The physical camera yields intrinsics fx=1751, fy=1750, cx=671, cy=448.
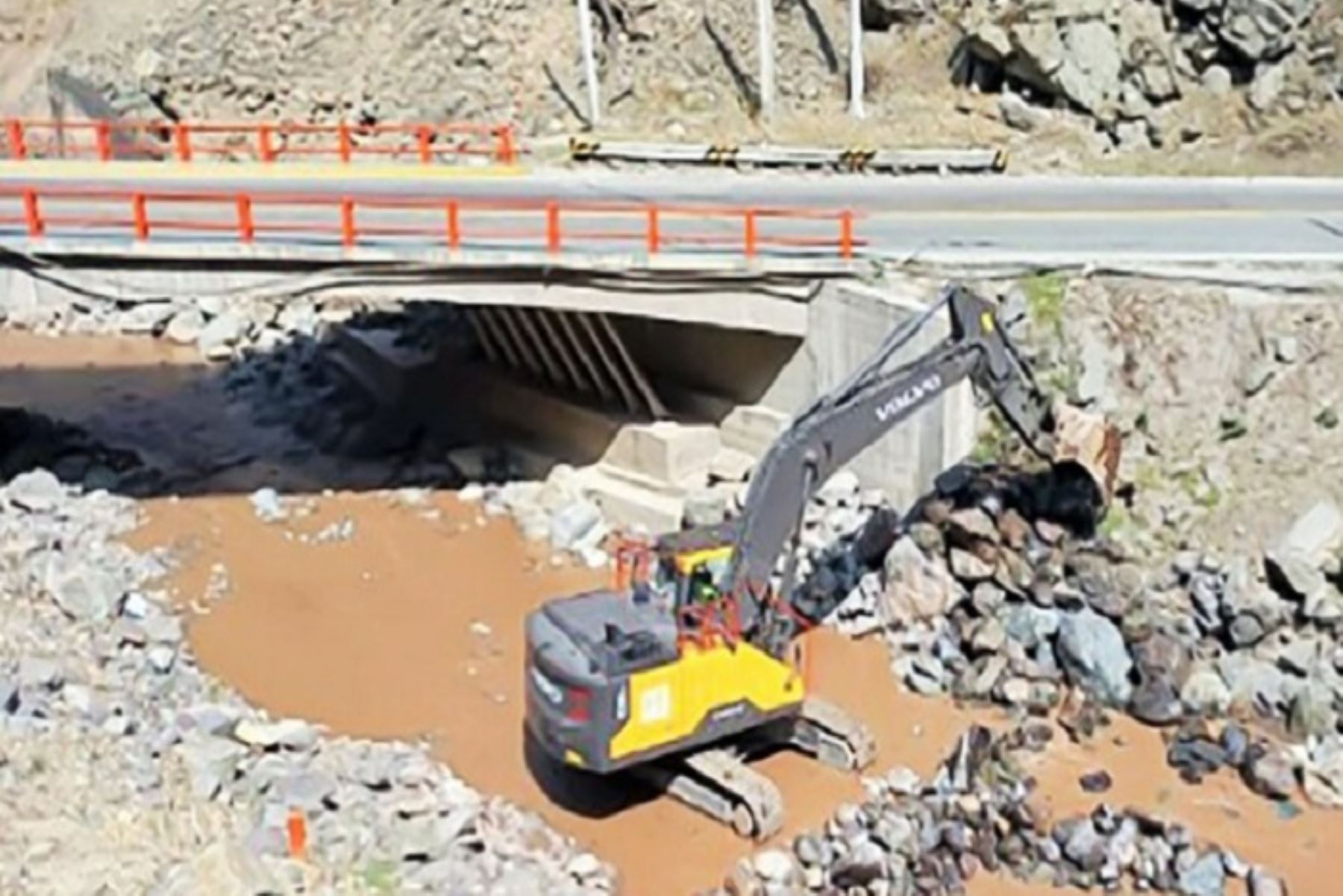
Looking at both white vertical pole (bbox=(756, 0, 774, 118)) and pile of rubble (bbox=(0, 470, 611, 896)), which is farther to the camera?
white vertical pole (bbox=(756, 0, 774, 118))

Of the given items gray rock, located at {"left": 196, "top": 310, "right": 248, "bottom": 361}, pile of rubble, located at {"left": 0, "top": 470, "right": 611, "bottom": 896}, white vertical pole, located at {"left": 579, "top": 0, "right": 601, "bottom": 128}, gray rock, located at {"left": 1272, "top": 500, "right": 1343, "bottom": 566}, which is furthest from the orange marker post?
white vertical pole, located at {"left": 579, "top": 0, "right": 601, "bottom": 128}

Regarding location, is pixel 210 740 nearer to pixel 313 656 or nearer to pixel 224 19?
pixel 313 656

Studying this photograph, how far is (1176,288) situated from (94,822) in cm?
1302

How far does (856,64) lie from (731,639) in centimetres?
1783

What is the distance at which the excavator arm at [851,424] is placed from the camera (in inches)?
622

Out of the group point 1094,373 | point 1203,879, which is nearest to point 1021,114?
point 1094,373

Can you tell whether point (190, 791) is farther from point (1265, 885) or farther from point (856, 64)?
point (856, 64)

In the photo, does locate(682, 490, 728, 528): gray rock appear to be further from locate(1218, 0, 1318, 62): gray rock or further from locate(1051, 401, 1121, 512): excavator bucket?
locate(1218, 0, 1318, 62): gray rock

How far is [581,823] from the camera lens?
53.0ft

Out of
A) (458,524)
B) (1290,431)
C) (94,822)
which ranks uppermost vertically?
(1290,431)

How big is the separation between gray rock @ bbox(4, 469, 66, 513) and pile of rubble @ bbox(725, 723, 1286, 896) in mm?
11989

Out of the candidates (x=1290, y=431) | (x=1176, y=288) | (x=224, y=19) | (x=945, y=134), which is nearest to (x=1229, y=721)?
(x=1290, y=431)

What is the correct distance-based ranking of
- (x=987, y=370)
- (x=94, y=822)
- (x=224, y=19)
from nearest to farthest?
(x=94, y=822) → (x=987, y=370) → (x=224, y=19)

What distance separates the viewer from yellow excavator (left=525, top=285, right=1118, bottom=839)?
48.5 feet
